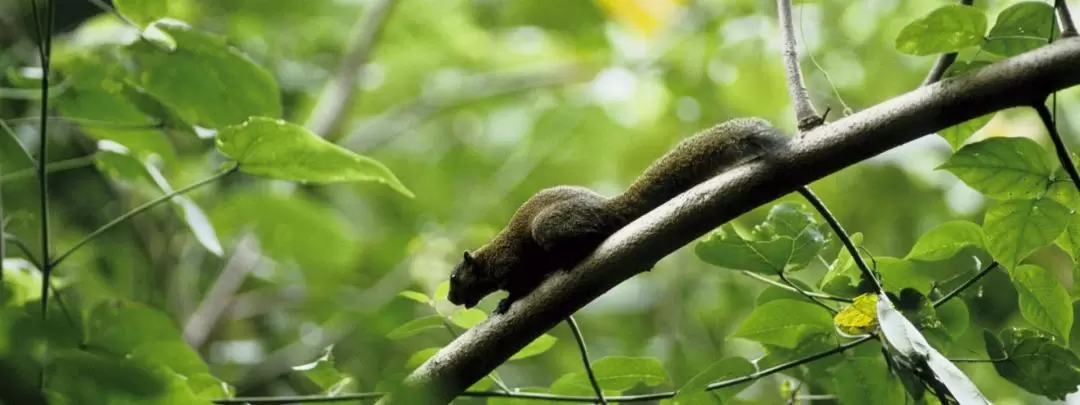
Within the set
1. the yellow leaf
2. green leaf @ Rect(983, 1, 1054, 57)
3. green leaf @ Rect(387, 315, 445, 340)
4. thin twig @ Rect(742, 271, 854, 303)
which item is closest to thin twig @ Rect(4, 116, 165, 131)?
green leaf @ Rect(387, 315, 445, 340)

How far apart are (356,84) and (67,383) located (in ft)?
7.38

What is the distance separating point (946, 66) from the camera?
1021 mm

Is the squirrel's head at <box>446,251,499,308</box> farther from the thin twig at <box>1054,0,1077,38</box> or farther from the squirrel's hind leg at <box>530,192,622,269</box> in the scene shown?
the thin twig at <box>1054,0,1077,38</box>

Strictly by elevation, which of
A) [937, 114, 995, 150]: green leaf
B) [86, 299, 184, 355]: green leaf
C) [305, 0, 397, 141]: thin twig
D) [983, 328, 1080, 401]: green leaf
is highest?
[305, 0, 397, 141]: thin twig

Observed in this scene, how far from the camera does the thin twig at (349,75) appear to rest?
9.37ft

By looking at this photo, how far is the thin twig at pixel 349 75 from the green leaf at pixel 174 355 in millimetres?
1462

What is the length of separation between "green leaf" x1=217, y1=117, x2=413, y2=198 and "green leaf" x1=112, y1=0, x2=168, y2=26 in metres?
0.36

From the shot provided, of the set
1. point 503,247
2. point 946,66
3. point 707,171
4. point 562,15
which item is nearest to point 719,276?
point 562,15

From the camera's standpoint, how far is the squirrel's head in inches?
81.9

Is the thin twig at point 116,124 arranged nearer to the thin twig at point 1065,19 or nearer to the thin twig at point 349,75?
the thin twig at point 349,75

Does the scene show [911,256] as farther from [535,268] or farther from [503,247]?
[503,247]

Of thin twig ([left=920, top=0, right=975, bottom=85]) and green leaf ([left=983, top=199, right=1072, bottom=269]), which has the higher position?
thin twig ([left=920, top=0, right=975, bottom=85])

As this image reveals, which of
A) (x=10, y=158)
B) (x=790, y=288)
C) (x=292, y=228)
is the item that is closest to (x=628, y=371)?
(x=790, y=288)

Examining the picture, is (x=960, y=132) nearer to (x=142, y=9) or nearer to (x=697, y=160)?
(x=697, y=160)
